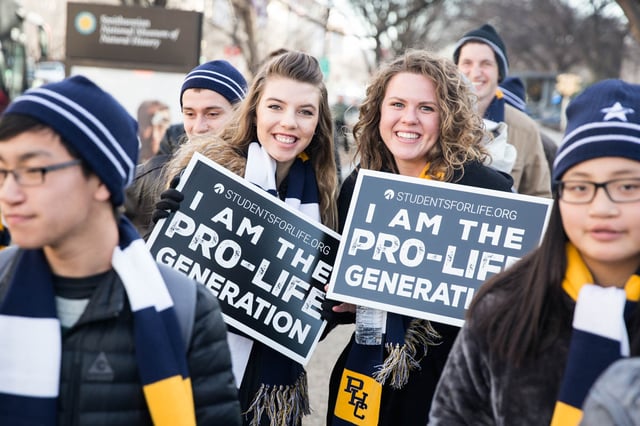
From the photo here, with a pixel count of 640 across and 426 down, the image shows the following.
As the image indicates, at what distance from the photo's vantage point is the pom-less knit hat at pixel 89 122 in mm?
2318

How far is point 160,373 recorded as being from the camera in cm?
234

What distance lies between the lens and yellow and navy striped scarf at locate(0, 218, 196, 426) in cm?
229

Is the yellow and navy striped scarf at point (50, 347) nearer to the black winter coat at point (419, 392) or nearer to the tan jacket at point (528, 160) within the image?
the black winter coat at point (419, 392)

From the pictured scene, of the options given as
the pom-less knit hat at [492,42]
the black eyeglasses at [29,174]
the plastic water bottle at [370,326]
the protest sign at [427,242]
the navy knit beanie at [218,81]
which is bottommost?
the plastic water bottle at [370,326]

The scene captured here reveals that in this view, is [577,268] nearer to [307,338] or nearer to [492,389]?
[492,389]

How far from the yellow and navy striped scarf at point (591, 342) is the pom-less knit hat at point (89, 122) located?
130 centimetres

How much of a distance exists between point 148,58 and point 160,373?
842cm

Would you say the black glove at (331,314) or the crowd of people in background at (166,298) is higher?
the crowd of people in background at (166,298)

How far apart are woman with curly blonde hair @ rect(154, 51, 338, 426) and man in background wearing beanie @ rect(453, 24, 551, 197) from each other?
235cm

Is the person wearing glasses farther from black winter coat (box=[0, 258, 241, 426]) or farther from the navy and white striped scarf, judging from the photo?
the navy and white striped scarf

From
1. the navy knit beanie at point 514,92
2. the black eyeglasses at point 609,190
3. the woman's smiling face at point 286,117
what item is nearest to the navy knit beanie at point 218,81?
the woman's smiling face at point 286,117

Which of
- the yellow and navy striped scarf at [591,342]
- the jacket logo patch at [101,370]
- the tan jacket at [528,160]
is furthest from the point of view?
the tan jacket at [528,160]

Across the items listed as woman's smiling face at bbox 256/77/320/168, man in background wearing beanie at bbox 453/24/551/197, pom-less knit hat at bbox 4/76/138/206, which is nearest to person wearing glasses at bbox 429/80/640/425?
pom-less knit hat at bbox 4/76/138/206

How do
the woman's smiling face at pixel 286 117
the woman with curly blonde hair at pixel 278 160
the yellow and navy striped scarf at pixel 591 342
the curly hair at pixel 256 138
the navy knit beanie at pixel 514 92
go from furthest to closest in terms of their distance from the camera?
the navy knit beanie at pixel 514 92 → the curly hair at pixel 256 138 → the woman's smiling face at pixel 286 117 → the woman with curly blonde hair at pixel 278 160 → the yellow and navy striped scarf at pixel 591 342
